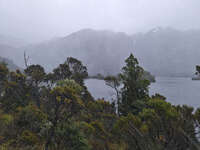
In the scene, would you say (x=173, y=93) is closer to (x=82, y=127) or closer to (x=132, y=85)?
(x=132, y=85)

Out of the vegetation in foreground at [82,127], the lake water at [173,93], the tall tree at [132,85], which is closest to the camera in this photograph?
the vegetation in foreground at [82,127]

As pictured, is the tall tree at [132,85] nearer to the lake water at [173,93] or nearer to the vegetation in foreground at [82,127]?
the vegetation in foreground at [82,127]

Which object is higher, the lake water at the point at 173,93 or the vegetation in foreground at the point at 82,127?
the vegetation in foreground at the point at 82,127

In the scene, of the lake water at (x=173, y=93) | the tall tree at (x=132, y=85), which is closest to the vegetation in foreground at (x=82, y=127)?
the tall tree at (x=132, y=85)

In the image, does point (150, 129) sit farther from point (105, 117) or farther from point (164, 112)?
point (105, 117)

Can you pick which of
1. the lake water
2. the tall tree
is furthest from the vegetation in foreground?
the lake water

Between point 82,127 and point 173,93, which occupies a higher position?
point 82,127

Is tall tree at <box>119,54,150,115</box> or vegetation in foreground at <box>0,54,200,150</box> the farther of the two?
tall tree at <box>119,54,150,115</box>

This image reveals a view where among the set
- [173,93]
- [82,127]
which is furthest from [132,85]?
[173,93]

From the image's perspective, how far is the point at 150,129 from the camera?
5.58 m

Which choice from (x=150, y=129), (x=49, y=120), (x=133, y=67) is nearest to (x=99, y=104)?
(x=133, y=67)

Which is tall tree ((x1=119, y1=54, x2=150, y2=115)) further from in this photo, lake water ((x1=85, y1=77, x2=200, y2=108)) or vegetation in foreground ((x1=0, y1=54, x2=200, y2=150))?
lake water ((x1=85, y1=77, x2=200, y2=108))

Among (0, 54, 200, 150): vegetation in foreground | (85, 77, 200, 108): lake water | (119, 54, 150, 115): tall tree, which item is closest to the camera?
(0, 54, 200, 150): vegetation in foreground

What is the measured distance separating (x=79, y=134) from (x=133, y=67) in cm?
1131
